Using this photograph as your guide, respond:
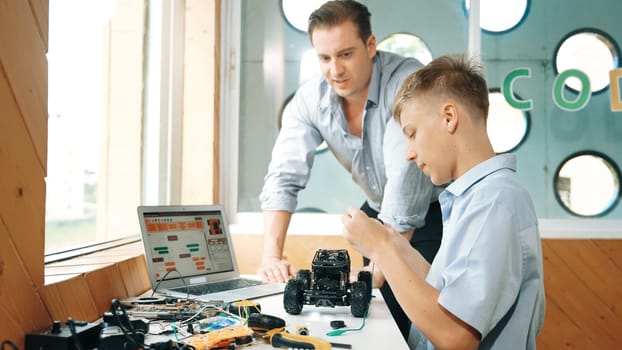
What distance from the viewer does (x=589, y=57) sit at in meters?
2.83

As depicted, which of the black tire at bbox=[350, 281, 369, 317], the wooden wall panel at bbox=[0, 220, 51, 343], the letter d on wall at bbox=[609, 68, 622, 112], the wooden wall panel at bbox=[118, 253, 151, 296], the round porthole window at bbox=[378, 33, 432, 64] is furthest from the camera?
the round porthole window at bbox=[378, 33, 432, 64]

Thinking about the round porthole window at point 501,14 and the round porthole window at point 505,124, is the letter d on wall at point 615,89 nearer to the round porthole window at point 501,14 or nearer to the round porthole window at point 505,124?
the round porthole window at point 505,124

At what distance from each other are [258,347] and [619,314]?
7.03ft

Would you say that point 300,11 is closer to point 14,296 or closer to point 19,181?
point 19,181

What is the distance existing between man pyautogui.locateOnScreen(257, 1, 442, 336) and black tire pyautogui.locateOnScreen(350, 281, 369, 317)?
0.40 m

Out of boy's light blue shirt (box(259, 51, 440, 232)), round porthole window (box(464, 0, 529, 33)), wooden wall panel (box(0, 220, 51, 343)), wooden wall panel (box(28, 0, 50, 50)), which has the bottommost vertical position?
wooden wall panel (box(0, 220, 51, 343))

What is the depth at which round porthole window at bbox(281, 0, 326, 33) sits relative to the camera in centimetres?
301

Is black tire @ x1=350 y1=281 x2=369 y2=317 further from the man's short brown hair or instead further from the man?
the man's short brown hair

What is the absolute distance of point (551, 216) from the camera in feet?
9.30

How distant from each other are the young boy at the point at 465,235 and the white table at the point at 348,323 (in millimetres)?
91

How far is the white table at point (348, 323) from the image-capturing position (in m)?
1.21

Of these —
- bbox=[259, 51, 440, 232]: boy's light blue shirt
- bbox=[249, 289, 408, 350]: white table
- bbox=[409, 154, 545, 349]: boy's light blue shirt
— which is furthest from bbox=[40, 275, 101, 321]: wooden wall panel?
bbox=[259, 51, 440, 232]: boy's light blue shirt

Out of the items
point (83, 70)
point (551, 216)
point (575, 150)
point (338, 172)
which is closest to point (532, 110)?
point (575, 150)

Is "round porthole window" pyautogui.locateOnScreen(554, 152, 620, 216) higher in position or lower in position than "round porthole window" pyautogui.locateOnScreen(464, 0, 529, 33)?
lower
